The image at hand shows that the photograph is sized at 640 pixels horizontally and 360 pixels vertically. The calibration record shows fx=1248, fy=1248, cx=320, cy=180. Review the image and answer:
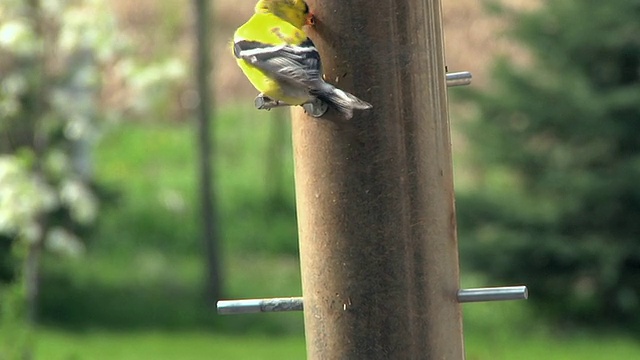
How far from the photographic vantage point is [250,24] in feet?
10.6

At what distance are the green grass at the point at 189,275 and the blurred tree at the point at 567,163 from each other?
396mm

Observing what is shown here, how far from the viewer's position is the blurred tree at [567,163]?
30.0ft

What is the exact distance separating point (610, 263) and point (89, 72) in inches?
156

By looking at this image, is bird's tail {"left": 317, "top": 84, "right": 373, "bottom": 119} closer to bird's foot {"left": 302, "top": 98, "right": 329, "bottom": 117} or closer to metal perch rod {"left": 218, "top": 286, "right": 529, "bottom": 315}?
bird's foot {"left": 302, "top": 98, "right": 329, "bottom": 117}

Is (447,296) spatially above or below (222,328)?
above

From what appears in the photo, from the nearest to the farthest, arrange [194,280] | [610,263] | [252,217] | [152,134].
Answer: [610,263]
[194,280]
[252,217]
[152,134]

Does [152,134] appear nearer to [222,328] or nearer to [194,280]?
[194,280]

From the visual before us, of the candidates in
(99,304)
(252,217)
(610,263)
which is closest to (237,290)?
(99,304)

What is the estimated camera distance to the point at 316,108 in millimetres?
3039

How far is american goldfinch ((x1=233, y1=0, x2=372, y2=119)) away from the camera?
2848 mm

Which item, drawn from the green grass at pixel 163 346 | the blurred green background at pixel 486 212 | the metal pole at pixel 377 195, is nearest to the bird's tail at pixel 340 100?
the metal pole at pixel 377 195

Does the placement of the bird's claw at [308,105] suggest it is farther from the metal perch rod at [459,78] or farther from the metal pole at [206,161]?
the metal pole at [206,161]

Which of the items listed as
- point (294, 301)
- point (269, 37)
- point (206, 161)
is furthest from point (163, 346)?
point (269, 37)

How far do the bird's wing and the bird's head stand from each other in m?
0.09
